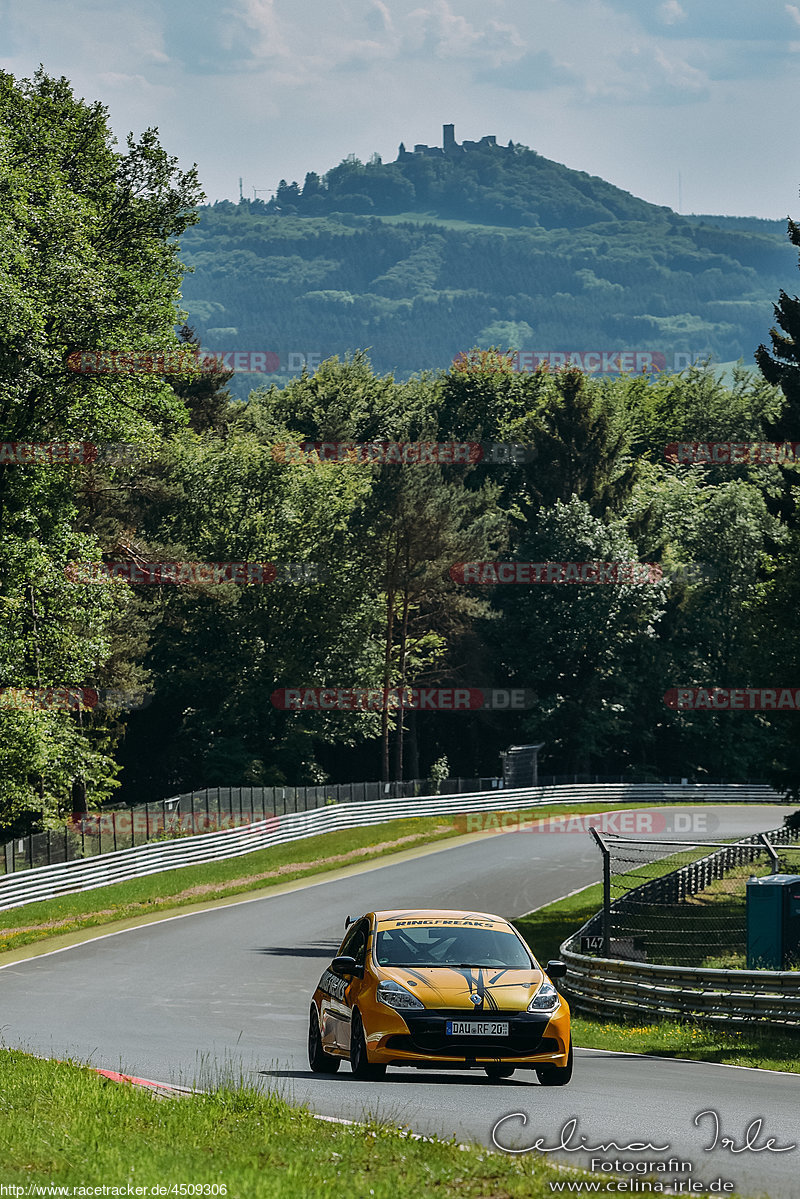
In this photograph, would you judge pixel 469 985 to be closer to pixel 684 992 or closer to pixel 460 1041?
pixel 460 1041

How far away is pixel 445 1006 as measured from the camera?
12297 mm

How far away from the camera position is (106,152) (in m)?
38.7

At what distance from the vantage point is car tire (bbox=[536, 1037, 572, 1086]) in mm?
12773

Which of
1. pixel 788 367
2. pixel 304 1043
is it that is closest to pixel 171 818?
pixel 788 367

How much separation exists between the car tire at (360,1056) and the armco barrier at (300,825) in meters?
25.1

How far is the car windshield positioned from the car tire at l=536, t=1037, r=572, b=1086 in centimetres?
90

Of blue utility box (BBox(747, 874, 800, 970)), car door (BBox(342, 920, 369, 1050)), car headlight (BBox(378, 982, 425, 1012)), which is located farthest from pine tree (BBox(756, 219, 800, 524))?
car headlight (BBox(378, 982, 425, 1012))

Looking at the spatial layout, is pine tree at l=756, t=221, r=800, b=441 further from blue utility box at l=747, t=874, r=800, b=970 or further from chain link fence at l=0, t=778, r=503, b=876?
blue utility box at l=747, t=874, r=800, b=970

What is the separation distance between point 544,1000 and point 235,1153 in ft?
13.7

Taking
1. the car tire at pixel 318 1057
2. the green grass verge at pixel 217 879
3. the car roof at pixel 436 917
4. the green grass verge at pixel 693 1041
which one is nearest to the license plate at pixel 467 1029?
the car roof at pixel 436 917

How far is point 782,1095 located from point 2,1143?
275 inches

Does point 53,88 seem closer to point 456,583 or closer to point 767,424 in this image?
point 767,424

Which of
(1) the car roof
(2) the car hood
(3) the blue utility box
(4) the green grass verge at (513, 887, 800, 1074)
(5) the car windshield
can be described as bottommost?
(4) the green grass verge at (513, 887, 800, 1074)

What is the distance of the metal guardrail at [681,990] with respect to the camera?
17984 millimetres
